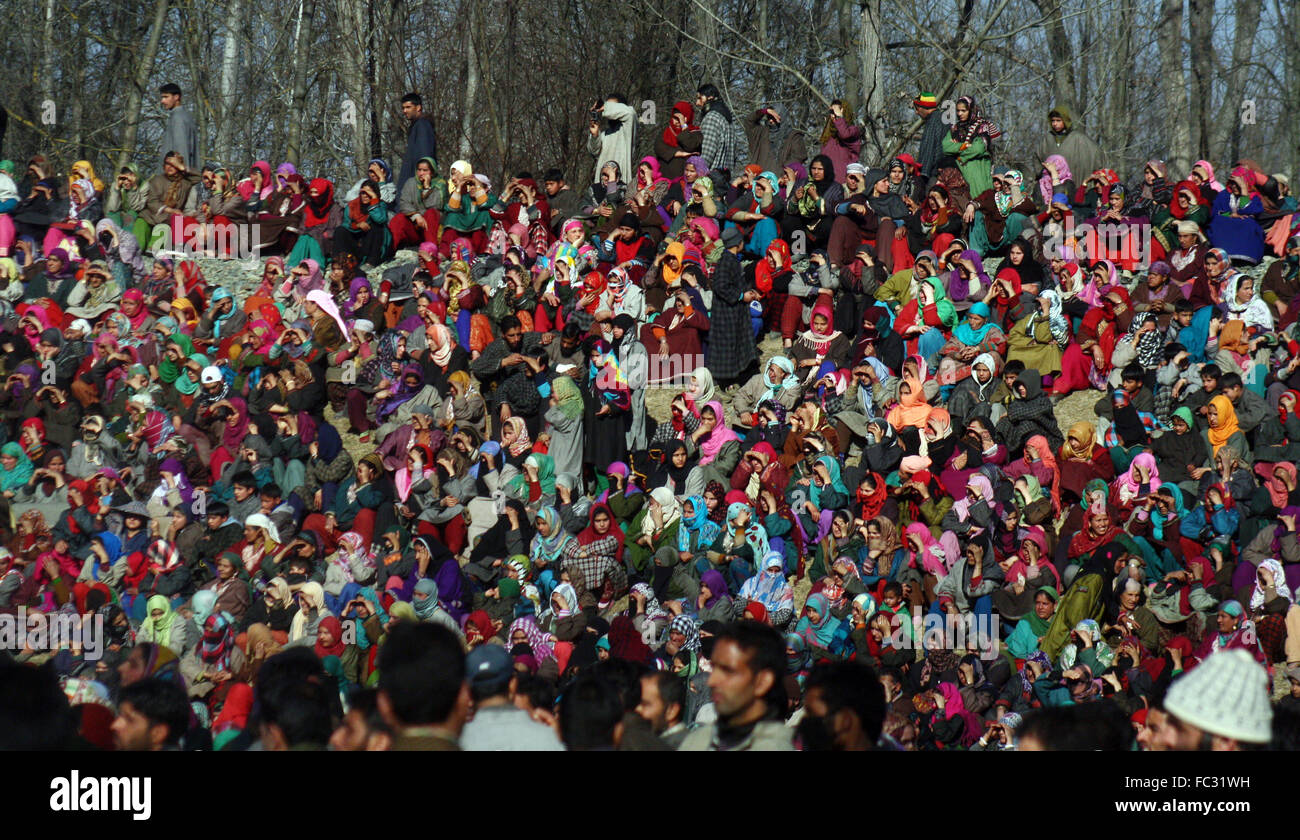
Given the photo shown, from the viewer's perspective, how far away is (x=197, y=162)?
16828 millimetres

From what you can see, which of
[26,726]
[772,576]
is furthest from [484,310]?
[26,726]

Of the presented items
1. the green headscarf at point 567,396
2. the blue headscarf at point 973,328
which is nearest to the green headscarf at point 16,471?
the green headscarf at point 567,396

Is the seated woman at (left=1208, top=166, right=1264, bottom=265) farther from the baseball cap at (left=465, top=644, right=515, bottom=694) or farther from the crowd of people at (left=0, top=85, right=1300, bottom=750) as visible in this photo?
the baseball cap at (left=465, top=644, right=515, bottom=694)

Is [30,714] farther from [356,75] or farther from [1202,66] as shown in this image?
[1202,66]

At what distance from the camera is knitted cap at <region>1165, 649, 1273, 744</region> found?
404cm

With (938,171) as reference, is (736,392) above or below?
below

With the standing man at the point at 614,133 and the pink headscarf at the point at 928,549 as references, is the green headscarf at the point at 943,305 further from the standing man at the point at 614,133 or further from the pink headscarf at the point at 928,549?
the standing man at the point at 614,133

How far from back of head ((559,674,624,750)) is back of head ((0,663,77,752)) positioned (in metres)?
1.54

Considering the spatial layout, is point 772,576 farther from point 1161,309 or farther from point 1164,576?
point 1161,309

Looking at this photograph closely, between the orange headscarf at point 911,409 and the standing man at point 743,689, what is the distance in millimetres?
7325

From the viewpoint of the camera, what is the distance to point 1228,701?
13.3 feet

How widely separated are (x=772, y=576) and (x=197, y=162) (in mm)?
9240

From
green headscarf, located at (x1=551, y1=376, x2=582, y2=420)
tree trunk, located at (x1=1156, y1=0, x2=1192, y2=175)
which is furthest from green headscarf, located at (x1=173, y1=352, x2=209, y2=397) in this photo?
tree trunk, located at (x1=1156, y1=0, x2=1192, y2=175)

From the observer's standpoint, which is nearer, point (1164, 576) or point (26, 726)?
point (26, 726)
